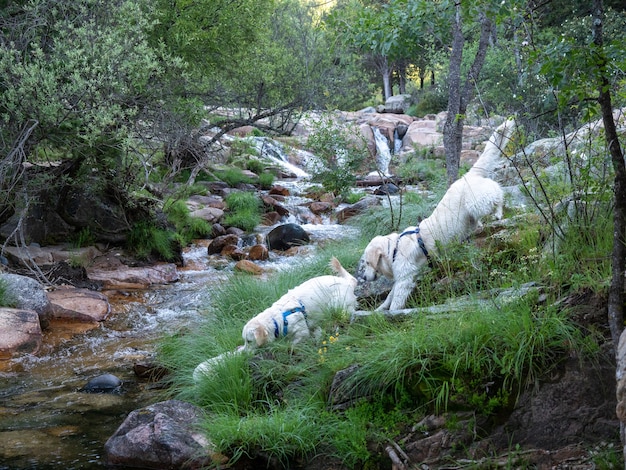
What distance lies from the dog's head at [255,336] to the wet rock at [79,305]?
437 centimetres

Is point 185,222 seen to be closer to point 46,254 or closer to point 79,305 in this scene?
point 46,254

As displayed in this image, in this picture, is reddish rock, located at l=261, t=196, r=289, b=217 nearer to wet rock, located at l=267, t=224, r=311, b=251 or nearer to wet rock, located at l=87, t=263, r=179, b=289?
wet rock, located at l=267, t=224, r=311, b=251

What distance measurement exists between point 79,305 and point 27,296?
2.82 feet

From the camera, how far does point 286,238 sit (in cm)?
1488

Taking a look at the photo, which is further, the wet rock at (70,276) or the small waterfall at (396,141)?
the small waterfall at (396,141)

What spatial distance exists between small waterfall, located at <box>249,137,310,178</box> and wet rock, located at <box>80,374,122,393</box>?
1857 centimetres

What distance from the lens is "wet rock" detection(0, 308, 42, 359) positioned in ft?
26.7

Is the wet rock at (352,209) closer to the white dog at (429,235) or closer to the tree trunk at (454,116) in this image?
the tree trunk at (454,116)

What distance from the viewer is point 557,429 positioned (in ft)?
13.4

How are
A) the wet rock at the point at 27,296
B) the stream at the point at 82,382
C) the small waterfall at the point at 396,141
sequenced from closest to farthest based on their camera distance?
the stream at the point at 82,382 → the wet rock at the point at 27,296 → the small waterfall at the point at 396,141

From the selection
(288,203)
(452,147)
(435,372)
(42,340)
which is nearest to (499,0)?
(435,372)

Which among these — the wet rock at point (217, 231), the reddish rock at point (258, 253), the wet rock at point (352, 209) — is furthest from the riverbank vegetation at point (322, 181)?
the reddish rock at point (258, 253)

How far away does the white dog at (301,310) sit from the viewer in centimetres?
627

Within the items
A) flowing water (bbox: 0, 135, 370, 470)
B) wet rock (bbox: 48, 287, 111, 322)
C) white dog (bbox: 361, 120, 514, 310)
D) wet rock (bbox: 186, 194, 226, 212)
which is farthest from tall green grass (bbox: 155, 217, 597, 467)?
wet rock (bbox: 186, 194, 226, 212)
